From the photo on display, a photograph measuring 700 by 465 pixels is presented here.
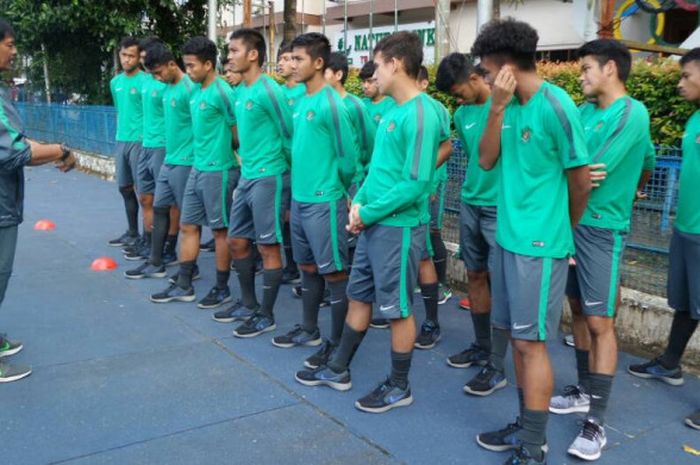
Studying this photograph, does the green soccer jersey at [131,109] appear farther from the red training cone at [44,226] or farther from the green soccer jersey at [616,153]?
the green soccer jersey at [616,153]

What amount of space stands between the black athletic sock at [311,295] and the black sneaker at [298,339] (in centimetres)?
3

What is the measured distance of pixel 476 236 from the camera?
427 centimetres

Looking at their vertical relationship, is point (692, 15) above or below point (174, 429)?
above

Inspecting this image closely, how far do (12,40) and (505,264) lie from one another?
10.9 feet

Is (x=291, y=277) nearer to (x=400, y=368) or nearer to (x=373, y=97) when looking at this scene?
(x=373, y=97)

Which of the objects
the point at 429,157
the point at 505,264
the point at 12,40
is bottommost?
the point at 505,264


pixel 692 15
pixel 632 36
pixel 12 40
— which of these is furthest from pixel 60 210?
pixel 692 15

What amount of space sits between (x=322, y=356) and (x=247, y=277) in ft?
4.05

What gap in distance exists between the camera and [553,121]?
2775 millimetres

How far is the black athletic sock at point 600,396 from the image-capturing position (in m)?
3.31

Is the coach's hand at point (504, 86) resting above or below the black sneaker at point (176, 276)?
above

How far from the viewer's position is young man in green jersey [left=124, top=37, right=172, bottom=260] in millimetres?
6445

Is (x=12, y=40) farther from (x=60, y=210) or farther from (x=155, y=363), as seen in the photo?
(x=60, y=210)

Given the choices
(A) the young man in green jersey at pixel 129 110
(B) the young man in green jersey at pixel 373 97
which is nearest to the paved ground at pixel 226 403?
(B) the young man in green jersey at pixel 373 97
